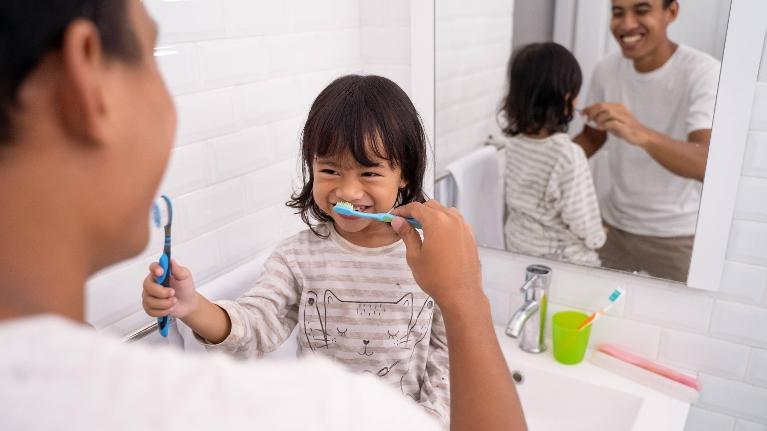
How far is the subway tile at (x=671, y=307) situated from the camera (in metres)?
1.14

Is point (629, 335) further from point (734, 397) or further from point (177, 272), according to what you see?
point (177, 272)

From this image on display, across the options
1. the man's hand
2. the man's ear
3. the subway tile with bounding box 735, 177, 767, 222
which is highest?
the man's ear

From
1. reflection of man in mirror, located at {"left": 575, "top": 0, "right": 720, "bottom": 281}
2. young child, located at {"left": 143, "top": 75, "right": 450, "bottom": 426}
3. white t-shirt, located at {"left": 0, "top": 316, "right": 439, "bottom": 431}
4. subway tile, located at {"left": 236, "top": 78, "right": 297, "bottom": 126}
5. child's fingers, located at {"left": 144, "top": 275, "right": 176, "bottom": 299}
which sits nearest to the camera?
white t-shirt, located at {"left": 0, "top": 316, "right": 439, "bottom": 431}

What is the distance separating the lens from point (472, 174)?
1.34 meters

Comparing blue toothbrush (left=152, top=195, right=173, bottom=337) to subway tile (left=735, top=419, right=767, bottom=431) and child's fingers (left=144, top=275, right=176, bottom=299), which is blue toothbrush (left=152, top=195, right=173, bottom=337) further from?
subway tile (left=735, top=419, right=767, bottom=431)

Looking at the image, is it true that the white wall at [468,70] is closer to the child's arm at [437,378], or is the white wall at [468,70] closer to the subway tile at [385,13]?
the subway tile at [385,13]

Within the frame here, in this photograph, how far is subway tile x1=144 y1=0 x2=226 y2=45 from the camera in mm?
936

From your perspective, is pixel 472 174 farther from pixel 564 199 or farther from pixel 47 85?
pixel 47 85

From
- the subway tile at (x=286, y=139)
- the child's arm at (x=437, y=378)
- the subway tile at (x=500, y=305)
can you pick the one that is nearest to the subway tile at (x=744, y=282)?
the subway tile at (x=500, y=305)

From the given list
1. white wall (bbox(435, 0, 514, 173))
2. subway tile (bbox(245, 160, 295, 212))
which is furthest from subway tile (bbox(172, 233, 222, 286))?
white wall (bbox(435, 0, 514, 173))

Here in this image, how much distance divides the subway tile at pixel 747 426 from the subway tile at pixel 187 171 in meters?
1.13

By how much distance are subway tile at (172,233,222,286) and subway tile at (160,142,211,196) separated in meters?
0.10

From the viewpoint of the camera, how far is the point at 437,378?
0.99 metres

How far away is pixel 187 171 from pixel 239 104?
171 millimetres
